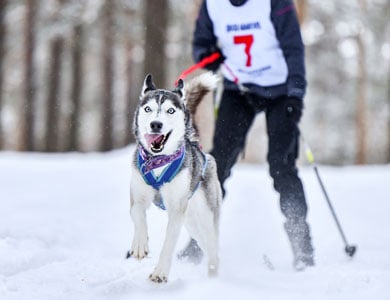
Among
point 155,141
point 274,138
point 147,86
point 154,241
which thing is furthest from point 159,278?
point 154,241

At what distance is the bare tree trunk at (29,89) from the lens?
19.0 metres

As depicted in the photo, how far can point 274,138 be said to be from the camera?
4559 millimetres

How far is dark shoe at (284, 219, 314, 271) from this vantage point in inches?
177

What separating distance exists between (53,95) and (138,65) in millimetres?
3198

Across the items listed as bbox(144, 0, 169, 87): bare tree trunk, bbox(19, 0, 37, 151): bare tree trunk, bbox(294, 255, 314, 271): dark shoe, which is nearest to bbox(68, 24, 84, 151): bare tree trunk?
bbox(19, 0, 37, 151): bare tree trunk

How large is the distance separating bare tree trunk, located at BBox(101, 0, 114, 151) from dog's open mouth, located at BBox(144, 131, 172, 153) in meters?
12.0

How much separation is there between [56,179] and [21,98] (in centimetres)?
1401

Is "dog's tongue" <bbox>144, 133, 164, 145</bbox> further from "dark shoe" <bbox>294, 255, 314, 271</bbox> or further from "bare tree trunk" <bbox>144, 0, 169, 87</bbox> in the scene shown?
"bare tree trunk" <bbox>144, 0, 169, 87</bbox>

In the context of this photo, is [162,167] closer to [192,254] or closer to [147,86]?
[147,86]

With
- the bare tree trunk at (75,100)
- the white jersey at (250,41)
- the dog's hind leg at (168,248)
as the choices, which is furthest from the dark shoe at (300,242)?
the bare tree trunk at (75,100)

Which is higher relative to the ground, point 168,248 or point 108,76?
point 168,248

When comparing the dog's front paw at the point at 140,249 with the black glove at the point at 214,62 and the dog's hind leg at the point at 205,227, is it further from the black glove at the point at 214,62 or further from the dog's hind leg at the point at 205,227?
the black glove at the point at 214,62

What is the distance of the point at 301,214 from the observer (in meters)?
4.61

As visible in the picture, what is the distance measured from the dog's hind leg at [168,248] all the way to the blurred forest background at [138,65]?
5.78 metres
